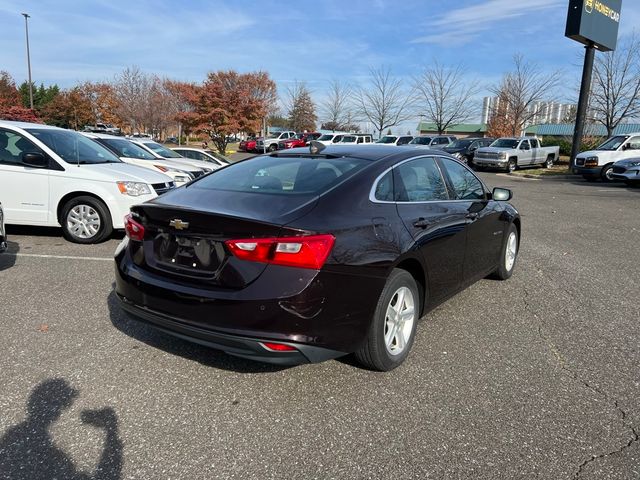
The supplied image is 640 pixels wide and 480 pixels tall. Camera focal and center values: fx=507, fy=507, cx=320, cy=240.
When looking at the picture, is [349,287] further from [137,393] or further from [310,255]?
[137,393]

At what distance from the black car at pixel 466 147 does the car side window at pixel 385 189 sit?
28.1 metres

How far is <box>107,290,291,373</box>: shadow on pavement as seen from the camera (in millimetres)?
3471

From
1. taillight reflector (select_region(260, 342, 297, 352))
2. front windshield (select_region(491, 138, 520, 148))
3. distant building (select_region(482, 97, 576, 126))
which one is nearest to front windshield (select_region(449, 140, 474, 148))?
front windshield (select_region(491, 138, 520, 148))

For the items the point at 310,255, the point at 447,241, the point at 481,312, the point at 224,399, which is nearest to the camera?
the point at 310,255

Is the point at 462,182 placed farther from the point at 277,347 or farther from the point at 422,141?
the point at 422,141

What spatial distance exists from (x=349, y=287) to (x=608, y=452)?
63.1 inches

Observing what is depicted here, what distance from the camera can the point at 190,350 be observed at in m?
3.71

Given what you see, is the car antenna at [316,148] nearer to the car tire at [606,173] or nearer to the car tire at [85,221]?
the car tire at [85,221]

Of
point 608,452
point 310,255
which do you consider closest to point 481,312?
point 608,452

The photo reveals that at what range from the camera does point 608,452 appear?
8.68ft

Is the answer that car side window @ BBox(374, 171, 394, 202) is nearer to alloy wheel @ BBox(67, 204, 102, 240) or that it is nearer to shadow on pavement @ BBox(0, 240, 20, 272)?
shadow on pavement @ BBox(0, 240, 20, 272)

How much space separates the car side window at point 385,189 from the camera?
3.47 metres

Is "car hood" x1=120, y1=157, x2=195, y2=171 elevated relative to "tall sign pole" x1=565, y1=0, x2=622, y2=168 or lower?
lower

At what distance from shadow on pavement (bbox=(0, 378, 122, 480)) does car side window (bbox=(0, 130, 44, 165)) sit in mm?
5009
